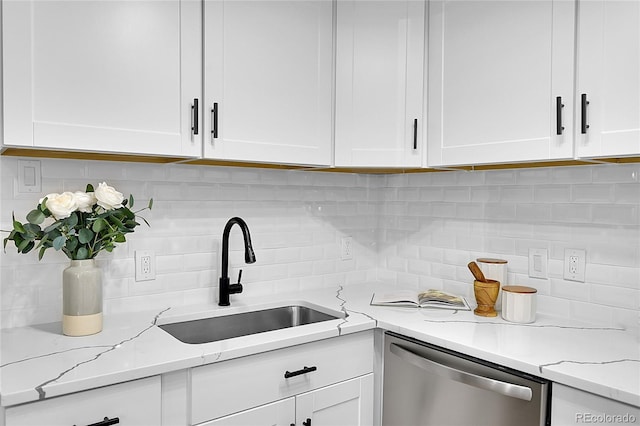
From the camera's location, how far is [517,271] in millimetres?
1998

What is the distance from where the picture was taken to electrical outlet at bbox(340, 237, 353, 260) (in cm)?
246

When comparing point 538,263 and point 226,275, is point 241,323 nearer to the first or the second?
point 226,275

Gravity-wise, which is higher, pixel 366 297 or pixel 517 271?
pixel 517 271

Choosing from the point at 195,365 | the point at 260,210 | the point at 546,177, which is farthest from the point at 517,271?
the point at 195,365

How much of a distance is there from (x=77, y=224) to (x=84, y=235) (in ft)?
0.17

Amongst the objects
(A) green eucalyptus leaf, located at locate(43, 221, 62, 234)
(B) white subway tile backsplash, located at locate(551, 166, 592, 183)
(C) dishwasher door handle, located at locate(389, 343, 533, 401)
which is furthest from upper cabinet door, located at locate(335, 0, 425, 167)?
(A) green eucalyptus leaf, located at locate(43, 221, 62, 234)

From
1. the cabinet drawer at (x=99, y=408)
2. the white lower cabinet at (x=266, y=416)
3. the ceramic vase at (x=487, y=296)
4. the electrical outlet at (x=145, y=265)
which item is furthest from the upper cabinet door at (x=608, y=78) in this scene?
the electrical outlet at (x=145, y=265)

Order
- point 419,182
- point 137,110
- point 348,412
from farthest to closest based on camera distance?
point 419,182, point 348,412, point 137,110

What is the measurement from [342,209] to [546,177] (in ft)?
3.16

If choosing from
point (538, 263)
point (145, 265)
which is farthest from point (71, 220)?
point (538, 263)

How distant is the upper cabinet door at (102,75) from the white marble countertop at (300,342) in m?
0.60

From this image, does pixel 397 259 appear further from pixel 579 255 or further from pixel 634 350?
pixel 634 350

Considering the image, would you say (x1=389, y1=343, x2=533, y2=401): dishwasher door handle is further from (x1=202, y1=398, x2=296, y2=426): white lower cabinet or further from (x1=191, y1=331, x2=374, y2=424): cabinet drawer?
(x1=202, y1=398, x2=296, y2=426): white lower cabinet

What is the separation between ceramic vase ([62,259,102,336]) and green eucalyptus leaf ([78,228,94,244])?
3.1 inches
